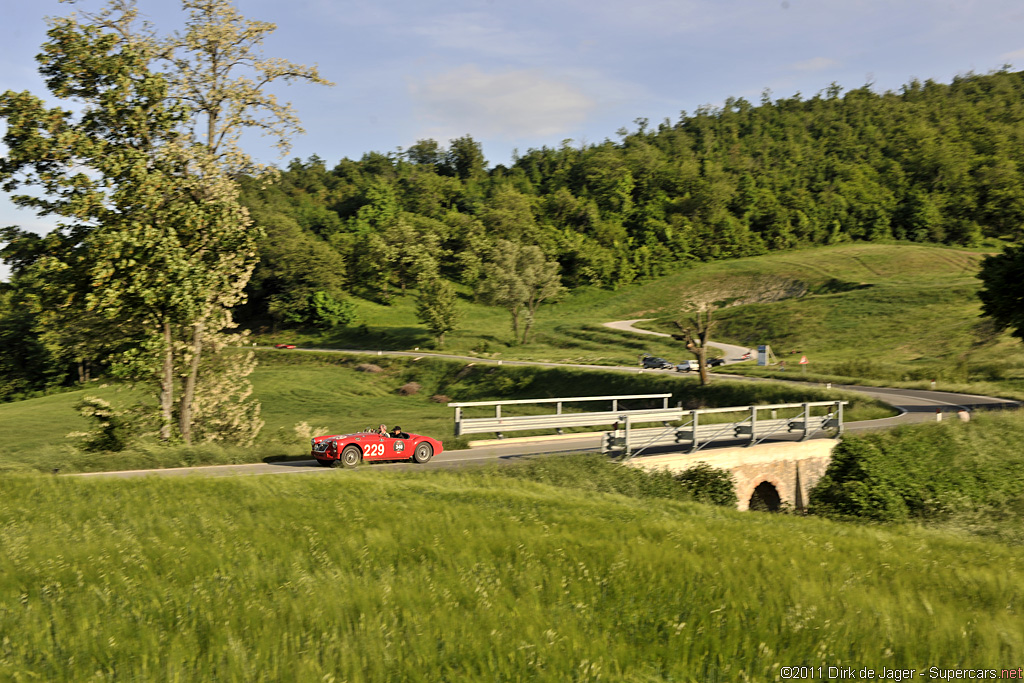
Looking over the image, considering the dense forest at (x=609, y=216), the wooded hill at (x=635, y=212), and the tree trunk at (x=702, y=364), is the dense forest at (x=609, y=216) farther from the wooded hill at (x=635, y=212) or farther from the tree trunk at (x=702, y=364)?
the tree trunk at (x=702, y=364)

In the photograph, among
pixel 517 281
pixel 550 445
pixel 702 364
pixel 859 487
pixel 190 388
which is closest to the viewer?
pixel 859 487

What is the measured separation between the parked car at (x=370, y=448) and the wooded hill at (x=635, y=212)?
80434 millimetres

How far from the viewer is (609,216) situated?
155 meters

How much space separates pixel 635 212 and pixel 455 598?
514ft

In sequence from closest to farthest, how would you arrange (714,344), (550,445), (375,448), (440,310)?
(375,448) < (550,445) < (714,344) < (440,310)

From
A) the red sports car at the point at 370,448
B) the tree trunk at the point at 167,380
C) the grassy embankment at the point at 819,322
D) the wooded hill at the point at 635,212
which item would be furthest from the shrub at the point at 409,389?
the red sports car at the point at 370,448

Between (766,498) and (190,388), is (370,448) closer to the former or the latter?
(190,388)

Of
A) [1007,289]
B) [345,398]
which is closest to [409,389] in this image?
[345,398]

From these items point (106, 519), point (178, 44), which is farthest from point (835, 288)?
point (106, 519)

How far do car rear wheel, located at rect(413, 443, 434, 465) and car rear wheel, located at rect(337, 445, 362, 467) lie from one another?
170 centimetres

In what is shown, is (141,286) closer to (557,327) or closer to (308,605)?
(308,605)

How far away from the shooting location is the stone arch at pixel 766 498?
74.2ft

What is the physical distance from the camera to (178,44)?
2548cm

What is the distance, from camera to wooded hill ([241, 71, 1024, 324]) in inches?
4486
